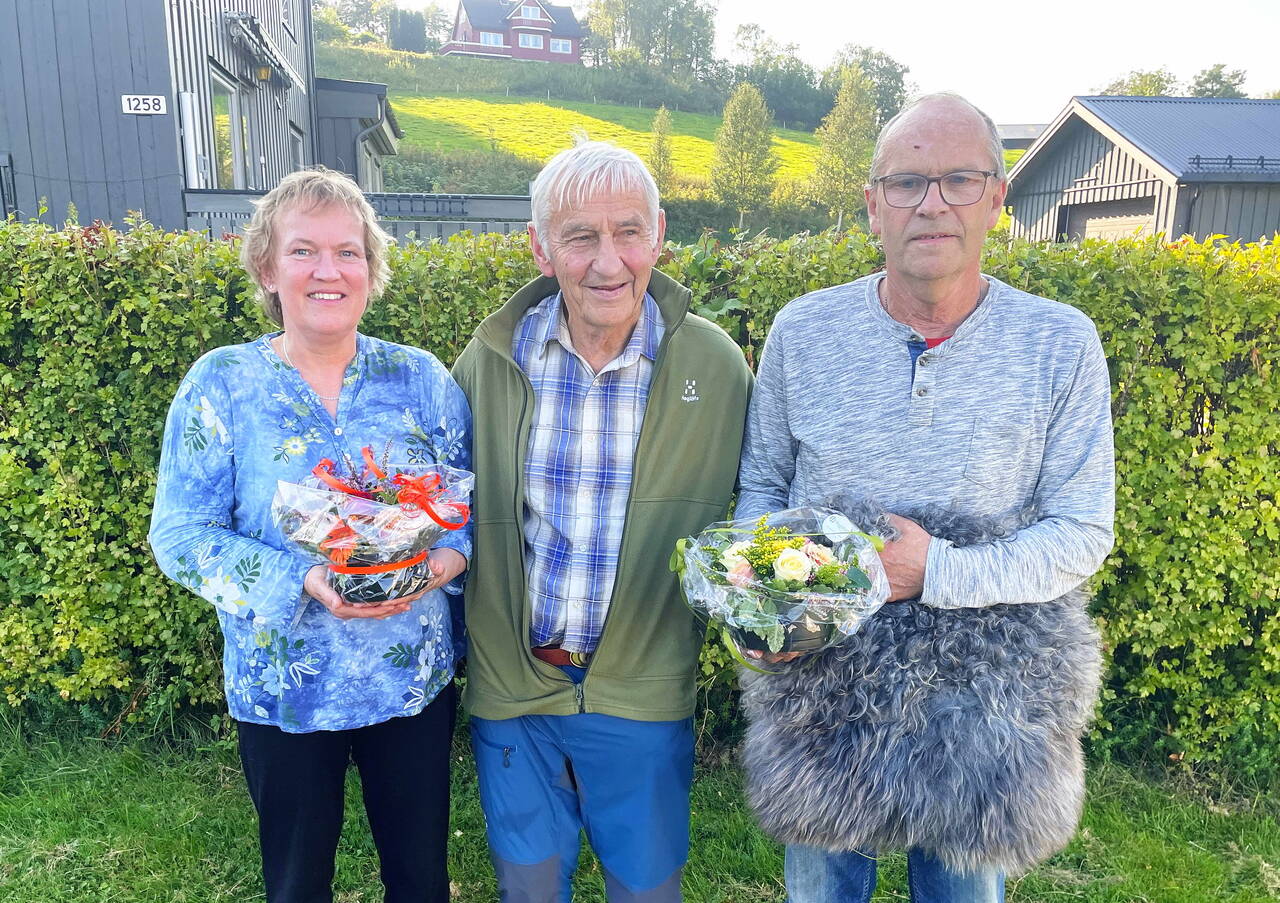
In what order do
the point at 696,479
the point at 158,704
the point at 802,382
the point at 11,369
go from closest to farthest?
the point at 802,382 → the point at 696,479 → the point at 11,369 → the point at 158,704

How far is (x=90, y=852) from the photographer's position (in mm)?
3330

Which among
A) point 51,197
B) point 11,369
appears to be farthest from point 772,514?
point 51,197

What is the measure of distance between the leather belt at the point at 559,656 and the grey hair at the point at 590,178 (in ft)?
3.63

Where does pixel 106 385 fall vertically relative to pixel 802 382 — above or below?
below

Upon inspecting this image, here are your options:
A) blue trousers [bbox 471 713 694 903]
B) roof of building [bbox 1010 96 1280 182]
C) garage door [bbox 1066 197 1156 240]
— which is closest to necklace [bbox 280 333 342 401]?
blue trousers [bbox 471 713 694 903]

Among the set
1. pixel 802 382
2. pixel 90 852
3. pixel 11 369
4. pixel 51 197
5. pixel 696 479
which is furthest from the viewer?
pixel 51 197

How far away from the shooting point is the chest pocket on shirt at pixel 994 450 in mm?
1913

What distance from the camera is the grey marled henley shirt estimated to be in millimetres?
1854

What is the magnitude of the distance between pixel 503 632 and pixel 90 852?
90.0 inches

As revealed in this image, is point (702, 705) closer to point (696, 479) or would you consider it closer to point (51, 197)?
point (696, 479)

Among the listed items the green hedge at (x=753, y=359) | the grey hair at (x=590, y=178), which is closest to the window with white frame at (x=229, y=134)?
the green hedge at (x=753, y=359)

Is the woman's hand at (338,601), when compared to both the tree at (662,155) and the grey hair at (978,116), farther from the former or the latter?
the tree at (662,155)

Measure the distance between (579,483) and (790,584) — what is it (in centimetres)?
73

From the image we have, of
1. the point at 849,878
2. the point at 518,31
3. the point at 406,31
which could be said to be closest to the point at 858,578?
the point at 849,878
